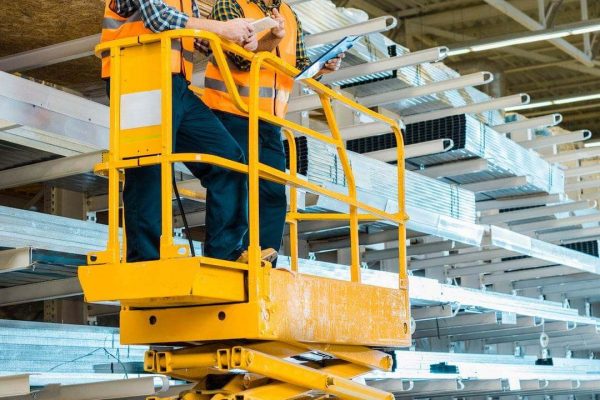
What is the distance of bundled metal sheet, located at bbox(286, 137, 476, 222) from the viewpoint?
8250 mm

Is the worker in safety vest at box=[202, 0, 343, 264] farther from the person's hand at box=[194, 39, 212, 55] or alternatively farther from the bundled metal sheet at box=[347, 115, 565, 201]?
the bundled metal sheet at box=[347, 115, 565, 201]

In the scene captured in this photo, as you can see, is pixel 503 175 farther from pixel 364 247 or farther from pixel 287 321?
pixel 287 321

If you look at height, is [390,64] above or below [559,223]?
above

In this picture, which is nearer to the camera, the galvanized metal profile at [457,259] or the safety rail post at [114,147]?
the safety rail post at [114,147]

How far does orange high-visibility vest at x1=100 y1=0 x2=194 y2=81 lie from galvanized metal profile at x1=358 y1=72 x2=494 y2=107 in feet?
14.4

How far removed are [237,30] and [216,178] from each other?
725 millimetres

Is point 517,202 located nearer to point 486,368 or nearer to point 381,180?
point 486,368

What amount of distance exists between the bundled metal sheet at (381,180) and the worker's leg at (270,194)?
2.25m

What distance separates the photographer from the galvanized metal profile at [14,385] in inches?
226

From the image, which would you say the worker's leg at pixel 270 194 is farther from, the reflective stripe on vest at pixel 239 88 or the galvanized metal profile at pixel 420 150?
the galvanized metal profile at pixel 420 150

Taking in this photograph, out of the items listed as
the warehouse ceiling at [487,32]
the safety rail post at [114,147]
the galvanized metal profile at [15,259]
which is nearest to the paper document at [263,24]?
the safety rail post at [114,147]

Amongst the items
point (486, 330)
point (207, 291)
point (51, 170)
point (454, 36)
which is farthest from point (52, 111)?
point (454, 36)

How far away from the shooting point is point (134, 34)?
16.7 ft

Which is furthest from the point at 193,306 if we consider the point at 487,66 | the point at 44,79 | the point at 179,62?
the point at 487,66
